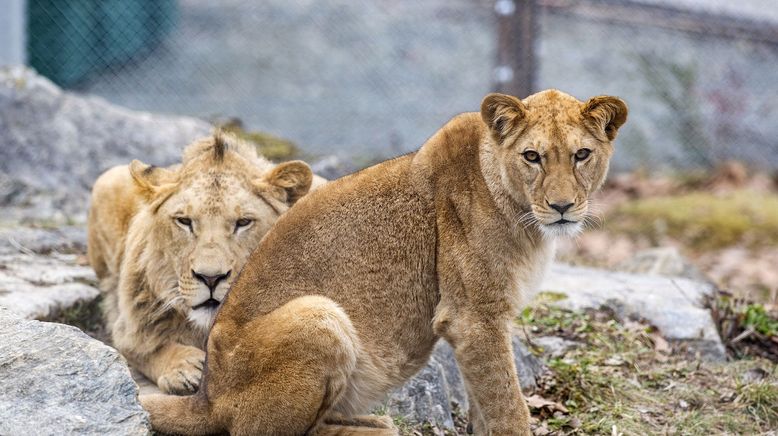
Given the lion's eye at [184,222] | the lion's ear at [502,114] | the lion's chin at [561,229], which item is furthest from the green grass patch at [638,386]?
the lion's eye at [184,222]

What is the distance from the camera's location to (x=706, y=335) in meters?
7.16

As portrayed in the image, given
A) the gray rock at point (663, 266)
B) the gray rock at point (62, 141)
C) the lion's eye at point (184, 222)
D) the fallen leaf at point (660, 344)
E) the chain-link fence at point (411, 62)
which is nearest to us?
the lion's eye at point (184, 222)

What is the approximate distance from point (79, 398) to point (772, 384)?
4.14m

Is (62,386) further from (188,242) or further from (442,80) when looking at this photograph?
(442,80)

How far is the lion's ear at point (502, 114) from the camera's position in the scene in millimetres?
4961

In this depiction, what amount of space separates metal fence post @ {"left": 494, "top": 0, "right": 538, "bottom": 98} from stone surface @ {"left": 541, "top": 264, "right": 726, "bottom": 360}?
3.57 m

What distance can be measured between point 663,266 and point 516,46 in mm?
3330

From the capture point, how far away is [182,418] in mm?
4859

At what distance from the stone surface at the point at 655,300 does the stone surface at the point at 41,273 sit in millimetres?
3372

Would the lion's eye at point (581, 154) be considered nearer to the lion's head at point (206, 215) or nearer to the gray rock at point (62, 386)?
the lion's head at point (206, 215)

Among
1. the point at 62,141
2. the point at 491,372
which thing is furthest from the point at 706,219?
the point at 491,372

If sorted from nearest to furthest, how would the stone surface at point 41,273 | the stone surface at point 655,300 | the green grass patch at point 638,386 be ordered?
1. the green grass patch at point 638,386
2. the stone surface at point 41,273
3. the stone surface at point 655,300

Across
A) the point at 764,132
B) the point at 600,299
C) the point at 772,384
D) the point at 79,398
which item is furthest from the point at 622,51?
the point at 79,398

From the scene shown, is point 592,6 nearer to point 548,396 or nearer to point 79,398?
point 548,396
